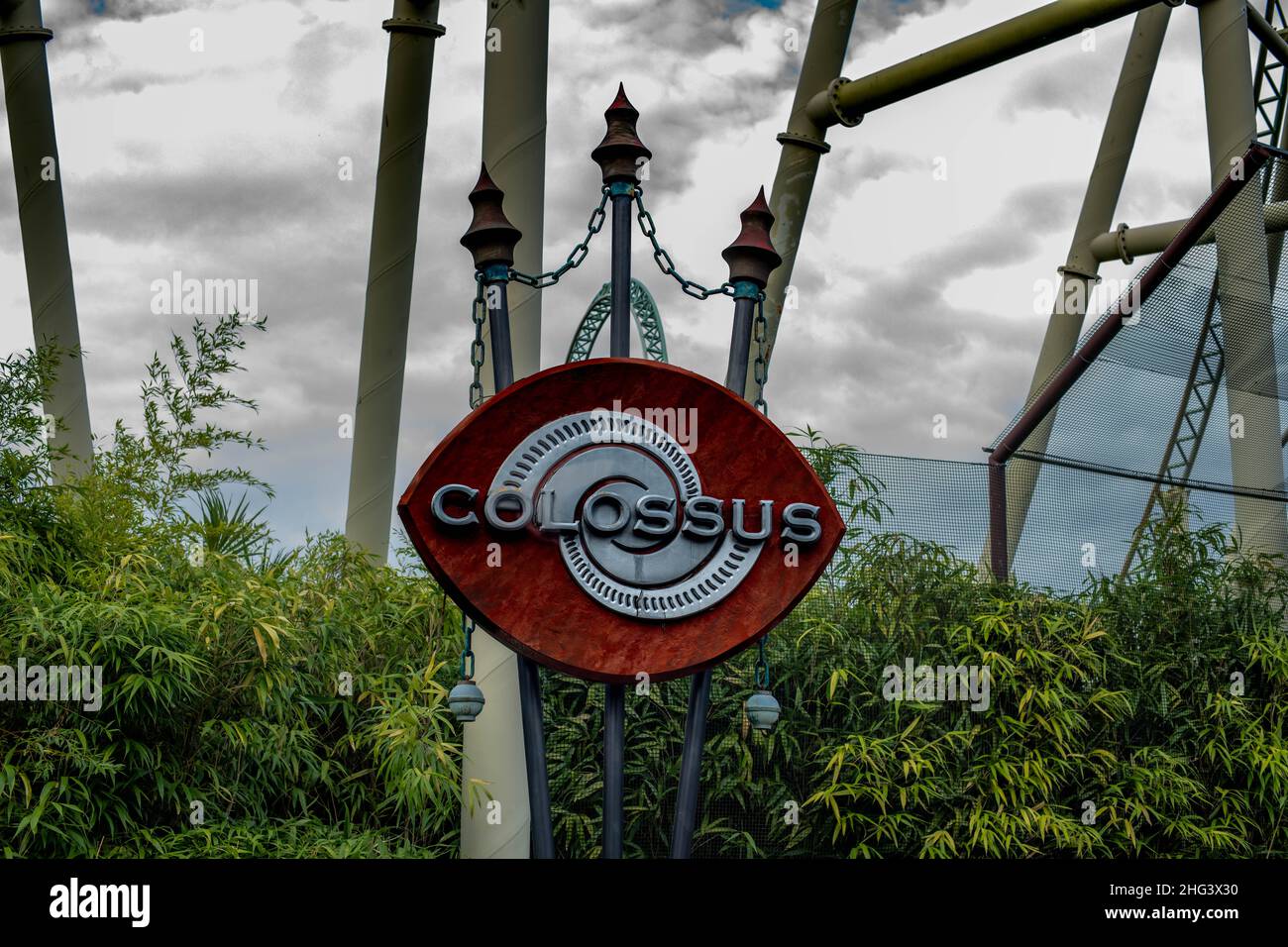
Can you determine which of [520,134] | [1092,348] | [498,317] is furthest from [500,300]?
[1092,348]

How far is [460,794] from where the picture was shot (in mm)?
4570

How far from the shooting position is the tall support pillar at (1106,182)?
9.66 metres

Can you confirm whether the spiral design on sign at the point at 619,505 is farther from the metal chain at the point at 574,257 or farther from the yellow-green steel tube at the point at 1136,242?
the yellow-green steel tube at the point at 1136,242

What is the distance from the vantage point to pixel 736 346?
13.6ft

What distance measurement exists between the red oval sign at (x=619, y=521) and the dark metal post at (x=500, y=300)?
21 cm

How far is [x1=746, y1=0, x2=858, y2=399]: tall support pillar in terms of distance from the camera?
23.5ft

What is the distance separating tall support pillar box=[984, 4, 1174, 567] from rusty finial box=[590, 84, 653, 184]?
603cm

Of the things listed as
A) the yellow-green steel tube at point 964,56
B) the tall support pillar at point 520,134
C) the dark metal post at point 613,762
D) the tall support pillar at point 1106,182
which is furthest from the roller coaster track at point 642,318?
the tall support pillar at point 1106,182

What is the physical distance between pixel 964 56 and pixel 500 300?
3.95 meters

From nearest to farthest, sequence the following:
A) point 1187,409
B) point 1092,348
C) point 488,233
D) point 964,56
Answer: point 488,233, point 1092,348, point 1187,409, point 964,56

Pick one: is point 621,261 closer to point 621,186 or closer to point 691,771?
point 621,186
